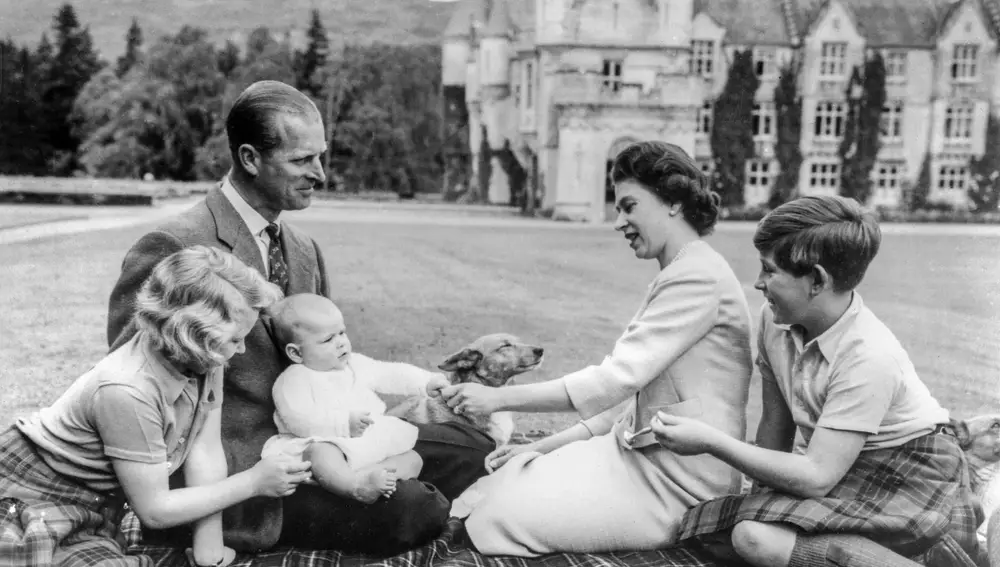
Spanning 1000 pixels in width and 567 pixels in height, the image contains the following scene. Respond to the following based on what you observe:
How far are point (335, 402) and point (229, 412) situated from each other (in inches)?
18.7

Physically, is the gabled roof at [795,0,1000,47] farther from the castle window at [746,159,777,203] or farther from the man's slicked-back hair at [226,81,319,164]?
the man's slicked-back hair at [226,81,319,164]

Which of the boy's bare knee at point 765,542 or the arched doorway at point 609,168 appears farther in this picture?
the arched doorway at point 609,168

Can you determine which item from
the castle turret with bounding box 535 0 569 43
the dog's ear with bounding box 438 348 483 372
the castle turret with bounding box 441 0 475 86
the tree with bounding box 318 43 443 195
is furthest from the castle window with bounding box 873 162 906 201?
the dog's ear with bounding box 438 348 483 372

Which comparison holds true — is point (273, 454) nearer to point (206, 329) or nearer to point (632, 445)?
point (206, 329)

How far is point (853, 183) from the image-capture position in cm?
684

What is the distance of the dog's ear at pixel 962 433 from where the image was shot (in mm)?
3951

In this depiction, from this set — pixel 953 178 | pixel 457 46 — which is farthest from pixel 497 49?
pixel 953 178

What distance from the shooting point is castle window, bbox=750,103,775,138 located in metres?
6.53

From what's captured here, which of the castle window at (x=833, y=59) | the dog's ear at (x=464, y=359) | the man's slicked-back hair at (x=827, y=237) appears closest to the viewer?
the man's slicked-back hair at (x=827, y=237)

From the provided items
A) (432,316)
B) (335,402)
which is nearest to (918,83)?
(432,316)

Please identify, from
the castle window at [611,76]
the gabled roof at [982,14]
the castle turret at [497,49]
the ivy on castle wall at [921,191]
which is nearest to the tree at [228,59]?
the castle turret at [497,49]

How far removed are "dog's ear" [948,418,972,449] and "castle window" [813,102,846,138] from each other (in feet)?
11.1

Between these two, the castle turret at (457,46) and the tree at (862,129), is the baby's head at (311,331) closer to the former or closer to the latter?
the castle turret at (457,46)

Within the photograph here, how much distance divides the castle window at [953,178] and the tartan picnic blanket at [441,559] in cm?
408
